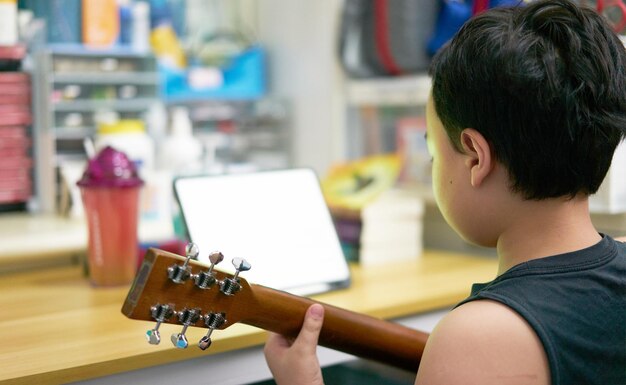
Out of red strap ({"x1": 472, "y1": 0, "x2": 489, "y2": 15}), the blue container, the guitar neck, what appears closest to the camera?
the guitar neck

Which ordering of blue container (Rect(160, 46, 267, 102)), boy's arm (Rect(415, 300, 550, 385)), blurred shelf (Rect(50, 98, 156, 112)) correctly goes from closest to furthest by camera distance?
1. boy's arm (Rect(415, 300, 550, 385))
2. blurred shelf (Rect(50, 98, 156, 112))
3. blue container (Rect(160, 46, 267, 102))

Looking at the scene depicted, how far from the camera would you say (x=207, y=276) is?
2.54ft

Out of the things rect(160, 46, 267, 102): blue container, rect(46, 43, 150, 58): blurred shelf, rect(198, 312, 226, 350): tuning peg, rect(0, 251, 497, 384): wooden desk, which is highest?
rect(46, 43, 150, 58): blurred shelf

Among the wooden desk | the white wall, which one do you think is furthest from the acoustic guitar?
the white wall

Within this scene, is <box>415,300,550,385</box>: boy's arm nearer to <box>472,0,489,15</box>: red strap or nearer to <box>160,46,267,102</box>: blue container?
<box>472,0,489,15</box>: red strap

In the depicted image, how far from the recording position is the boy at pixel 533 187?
75cm

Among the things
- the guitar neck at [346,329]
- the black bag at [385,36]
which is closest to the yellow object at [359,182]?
the black bag at [385,36]

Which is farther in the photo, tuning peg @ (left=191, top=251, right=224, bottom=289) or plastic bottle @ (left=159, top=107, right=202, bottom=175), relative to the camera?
plastic bottle @ (left=159, top=107, right=202, bottom=175)

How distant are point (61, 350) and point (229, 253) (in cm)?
33

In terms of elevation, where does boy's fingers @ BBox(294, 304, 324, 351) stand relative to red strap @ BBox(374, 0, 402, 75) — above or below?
below

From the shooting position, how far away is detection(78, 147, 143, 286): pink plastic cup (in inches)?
50.4

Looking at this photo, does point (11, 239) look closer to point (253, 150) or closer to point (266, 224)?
point (266, 224)

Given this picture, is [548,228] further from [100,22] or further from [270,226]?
[100,22]

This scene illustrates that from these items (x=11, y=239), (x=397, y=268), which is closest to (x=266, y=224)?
(x=397, y=268)
